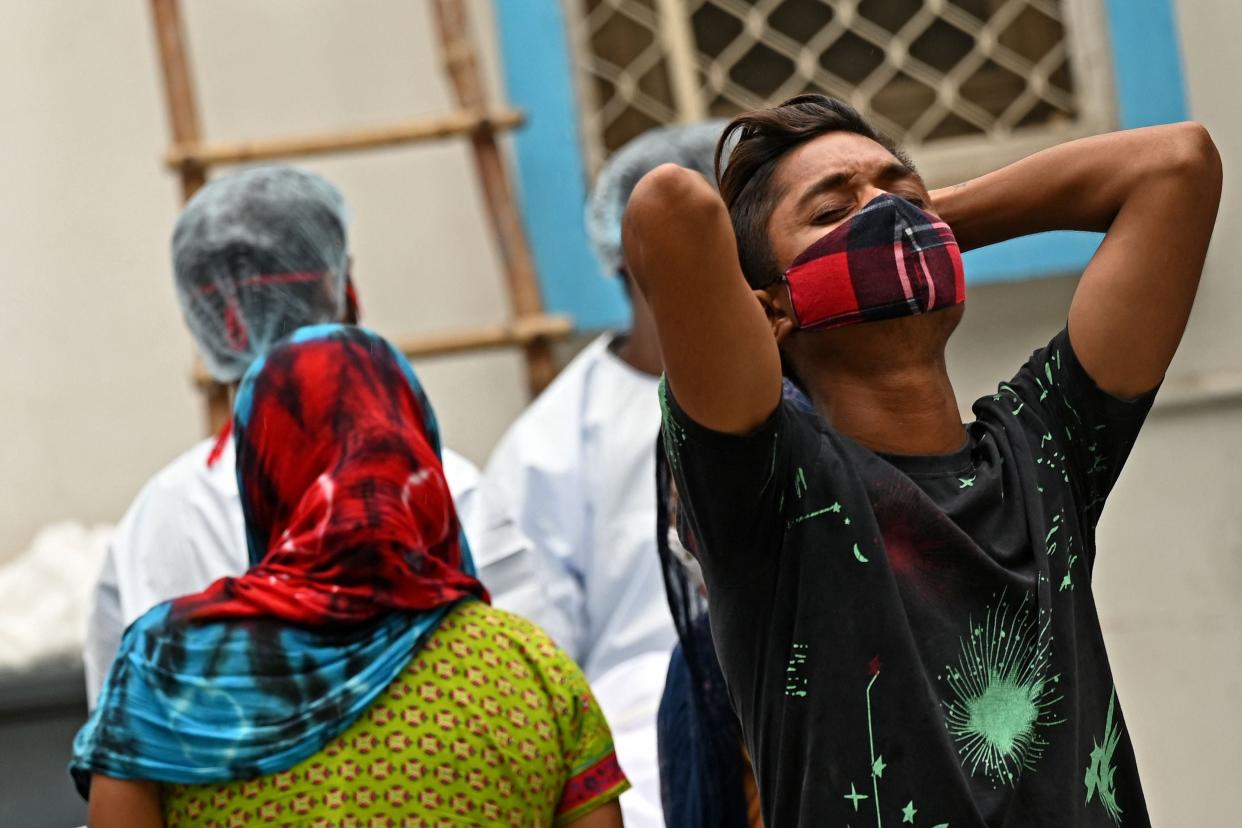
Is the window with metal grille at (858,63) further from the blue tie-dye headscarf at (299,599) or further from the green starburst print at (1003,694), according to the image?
the green starburst print at (1003,694)

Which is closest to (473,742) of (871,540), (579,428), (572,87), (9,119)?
(871,540)

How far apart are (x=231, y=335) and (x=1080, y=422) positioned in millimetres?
1825

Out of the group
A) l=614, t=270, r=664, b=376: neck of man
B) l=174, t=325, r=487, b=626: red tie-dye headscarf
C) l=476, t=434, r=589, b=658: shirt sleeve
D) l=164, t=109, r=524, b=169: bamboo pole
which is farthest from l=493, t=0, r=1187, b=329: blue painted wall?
l=174, t=325, r=487, b=626: red tie-dye headscarf

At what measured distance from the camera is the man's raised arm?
1409 millimetres

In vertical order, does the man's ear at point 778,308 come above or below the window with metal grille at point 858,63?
below

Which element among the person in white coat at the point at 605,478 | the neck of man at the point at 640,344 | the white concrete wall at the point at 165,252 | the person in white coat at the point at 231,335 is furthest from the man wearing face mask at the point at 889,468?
the white concrete wall at the point at 165,252

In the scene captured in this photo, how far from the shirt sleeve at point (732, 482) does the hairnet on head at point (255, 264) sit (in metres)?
1.64

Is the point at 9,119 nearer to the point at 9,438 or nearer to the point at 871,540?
the point at 9,438

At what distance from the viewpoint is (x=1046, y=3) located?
14.0 ft

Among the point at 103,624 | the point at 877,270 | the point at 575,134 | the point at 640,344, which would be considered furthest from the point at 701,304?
→ the point at 575,134

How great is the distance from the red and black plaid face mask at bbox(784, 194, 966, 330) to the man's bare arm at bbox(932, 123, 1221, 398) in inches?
6.9

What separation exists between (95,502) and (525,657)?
2511 millimetres

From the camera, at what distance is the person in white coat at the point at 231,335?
9.78 ft

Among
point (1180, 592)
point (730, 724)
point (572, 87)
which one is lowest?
point (1180, 592)
